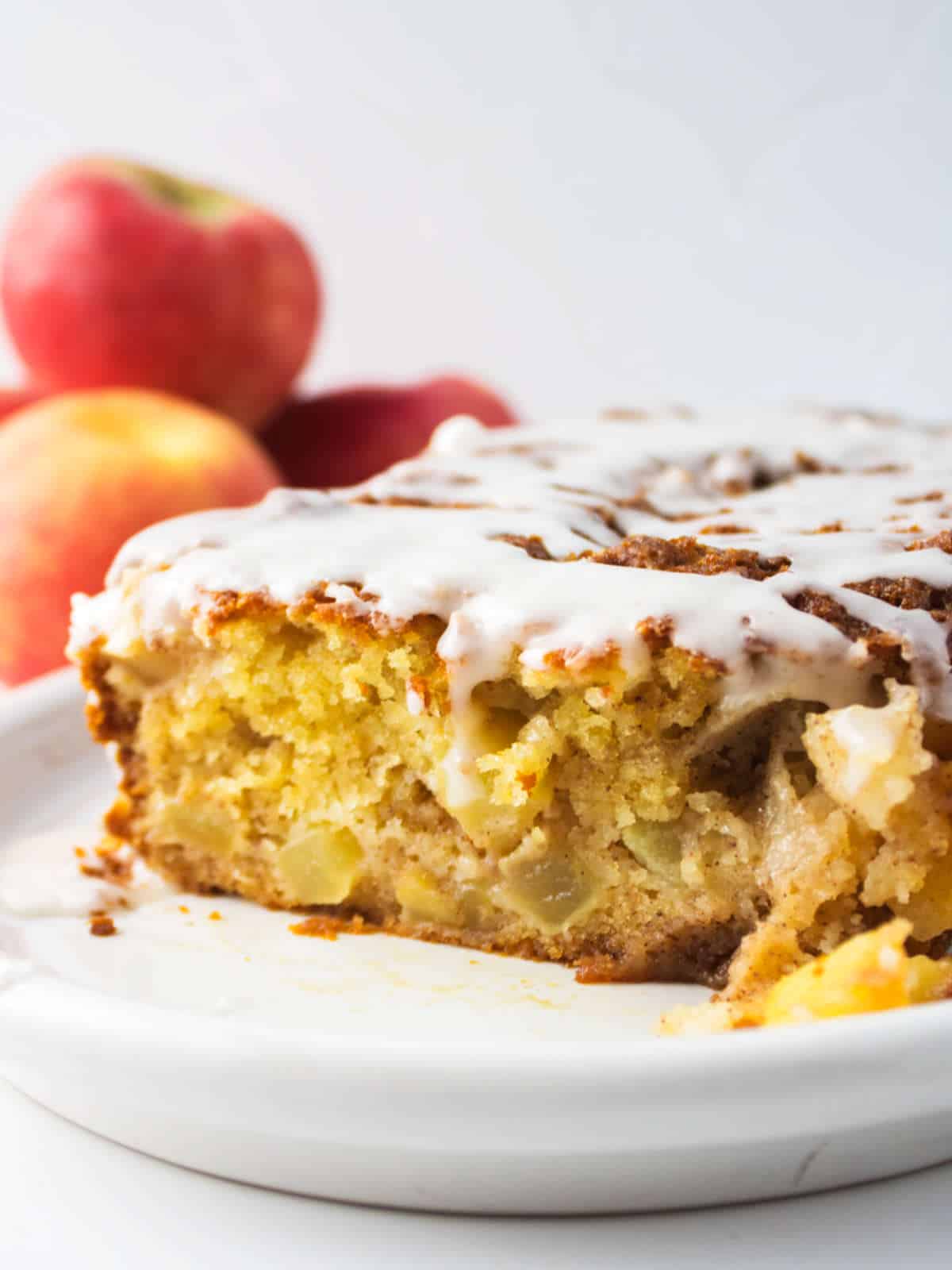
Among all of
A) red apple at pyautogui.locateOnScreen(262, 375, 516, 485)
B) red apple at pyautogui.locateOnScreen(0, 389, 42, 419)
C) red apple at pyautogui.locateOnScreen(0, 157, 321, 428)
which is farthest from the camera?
red apple at pyautogui.locateOnScreen(262, 375, 516, 485)

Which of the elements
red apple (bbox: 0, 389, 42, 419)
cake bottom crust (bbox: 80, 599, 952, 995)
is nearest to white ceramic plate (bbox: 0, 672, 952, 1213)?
cake bottom crust (bbox: 80, 599, 952, 995)

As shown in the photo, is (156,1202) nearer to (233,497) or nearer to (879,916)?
(879,916)

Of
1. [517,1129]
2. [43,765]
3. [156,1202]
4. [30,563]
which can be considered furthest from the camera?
[30,563]

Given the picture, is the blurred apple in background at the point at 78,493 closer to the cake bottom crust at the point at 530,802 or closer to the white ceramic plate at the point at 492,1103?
the cake bottom crust at the point at 530,802

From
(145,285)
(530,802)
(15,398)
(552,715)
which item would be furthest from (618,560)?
Result: (15,398)

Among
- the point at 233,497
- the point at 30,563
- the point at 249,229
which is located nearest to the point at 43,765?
the point at 30,563

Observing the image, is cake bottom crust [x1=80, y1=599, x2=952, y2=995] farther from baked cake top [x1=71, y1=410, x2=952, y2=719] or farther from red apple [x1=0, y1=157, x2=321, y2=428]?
red apple [x1=0, y1=157, x2=321, y2=428]

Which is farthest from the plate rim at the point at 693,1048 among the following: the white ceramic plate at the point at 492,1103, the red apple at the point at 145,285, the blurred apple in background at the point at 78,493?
the red apple at the point at 145,285

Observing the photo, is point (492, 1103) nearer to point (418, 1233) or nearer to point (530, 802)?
point (418, 1233)
